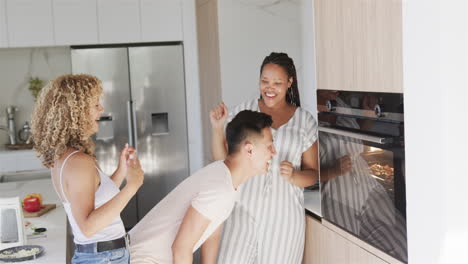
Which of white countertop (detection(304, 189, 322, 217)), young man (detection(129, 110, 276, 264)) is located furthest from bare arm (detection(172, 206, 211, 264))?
white countertop (detection(304, 189, 322, 217))

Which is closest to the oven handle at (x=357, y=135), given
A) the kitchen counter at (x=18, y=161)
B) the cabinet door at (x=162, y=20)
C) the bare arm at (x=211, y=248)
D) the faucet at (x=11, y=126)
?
the bare arm at (x=211, y=248)

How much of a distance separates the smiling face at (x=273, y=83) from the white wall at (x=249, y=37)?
206 centimetres

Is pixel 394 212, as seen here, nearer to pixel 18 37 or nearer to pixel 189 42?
pixel 189 42

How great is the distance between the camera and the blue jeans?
2291 millimetres

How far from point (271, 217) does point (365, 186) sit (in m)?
0.57

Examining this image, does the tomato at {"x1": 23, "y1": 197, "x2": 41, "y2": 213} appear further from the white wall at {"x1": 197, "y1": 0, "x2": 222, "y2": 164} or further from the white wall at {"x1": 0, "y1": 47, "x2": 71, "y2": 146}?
the white wall at {"x1": 0, "y1": 47, "x2": 71, "y2": 146}

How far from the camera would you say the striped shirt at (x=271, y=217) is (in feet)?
9.14

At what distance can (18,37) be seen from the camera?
5621 mm

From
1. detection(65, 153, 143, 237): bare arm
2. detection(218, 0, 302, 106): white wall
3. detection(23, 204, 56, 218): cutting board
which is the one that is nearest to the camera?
detection(65, 153, 143, 237): bare arm

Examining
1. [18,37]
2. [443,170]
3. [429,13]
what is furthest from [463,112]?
[18,37]

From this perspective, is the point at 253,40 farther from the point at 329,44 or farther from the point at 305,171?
the point at 329,44

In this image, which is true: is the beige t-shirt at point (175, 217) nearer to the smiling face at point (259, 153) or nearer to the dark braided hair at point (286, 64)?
the smiling face at point (259, 153)

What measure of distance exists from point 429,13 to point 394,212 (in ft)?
2.27

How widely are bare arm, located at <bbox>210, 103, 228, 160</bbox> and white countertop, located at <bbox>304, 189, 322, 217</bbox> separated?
1.50 ft
